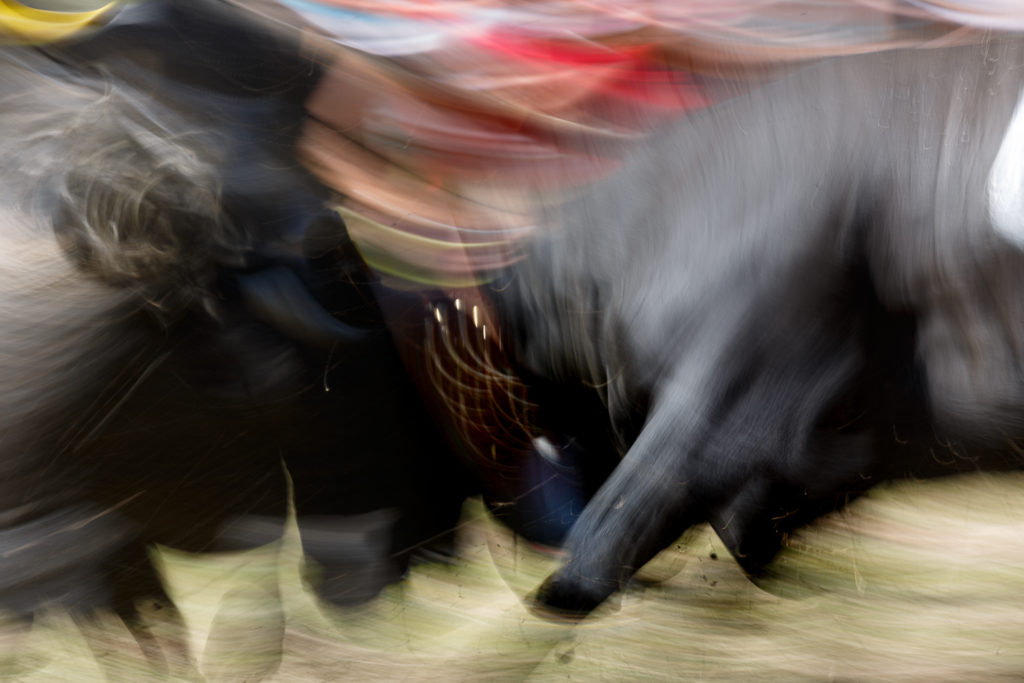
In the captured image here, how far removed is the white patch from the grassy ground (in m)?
0.43

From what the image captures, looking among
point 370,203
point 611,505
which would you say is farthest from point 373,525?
point 370,203

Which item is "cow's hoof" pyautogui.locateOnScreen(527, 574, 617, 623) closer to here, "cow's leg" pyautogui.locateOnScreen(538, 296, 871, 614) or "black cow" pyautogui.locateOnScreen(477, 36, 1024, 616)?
"cow's leg" pyautogui.locateOnScreen(538, 296, 871, 614)

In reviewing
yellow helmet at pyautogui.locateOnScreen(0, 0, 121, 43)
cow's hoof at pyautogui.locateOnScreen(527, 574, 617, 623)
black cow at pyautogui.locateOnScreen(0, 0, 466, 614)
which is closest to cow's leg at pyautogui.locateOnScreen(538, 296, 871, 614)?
cow's hoof at pyautogui.locateOnScreen(527, 574, 617, 623)

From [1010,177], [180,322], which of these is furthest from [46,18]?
[1010,177]

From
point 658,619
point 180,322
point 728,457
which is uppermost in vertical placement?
point 180,322

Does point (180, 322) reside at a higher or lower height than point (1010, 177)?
lower

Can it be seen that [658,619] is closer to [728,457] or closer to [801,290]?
[728,457]

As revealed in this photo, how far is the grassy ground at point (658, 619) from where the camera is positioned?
1.47m

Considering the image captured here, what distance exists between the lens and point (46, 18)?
4.60 feet

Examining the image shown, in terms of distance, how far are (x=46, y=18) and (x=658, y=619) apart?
4.63ft

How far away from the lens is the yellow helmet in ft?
4.59

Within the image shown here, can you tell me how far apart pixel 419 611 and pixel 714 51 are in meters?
1.06

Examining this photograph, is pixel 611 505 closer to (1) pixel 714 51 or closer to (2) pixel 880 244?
(2) pixel 880 244

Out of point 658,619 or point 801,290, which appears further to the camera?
point 658,619
